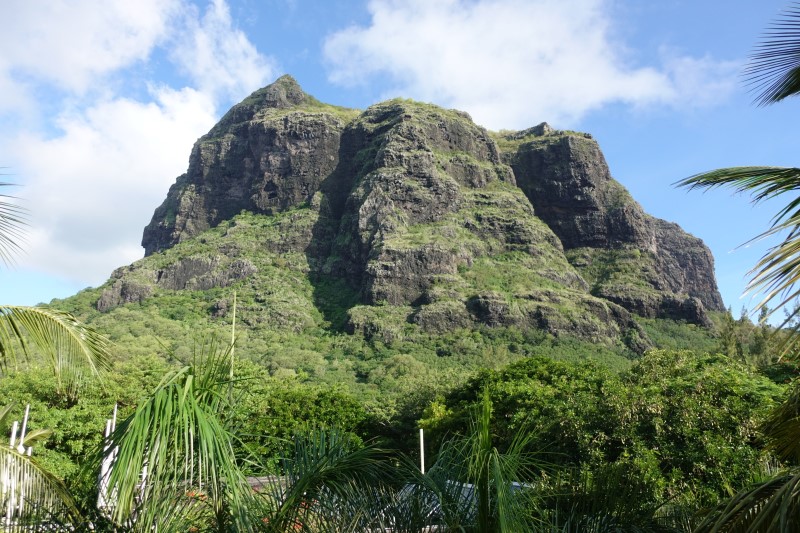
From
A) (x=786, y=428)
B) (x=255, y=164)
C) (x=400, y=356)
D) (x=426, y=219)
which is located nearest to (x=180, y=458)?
(x=786, y=428)

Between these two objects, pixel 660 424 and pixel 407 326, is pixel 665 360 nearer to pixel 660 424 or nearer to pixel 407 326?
pixel 660 424

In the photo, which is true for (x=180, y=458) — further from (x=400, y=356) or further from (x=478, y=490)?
(x=400, y=356)

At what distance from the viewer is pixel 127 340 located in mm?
65500

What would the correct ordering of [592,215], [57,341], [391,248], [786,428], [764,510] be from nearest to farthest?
[764,510], [786,428], [57,341], [391,248], [592,215]

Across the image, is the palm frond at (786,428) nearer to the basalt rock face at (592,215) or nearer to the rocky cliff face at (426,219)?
the rocky cliff face at (426,219)

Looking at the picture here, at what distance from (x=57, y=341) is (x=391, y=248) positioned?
296 feet

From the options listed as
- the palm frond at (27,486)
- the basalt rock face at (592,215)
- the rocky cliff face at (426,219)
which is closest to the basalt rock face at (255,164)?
the rocky cliff face at (426,219)

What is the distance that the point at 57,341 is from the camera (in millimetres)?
5461

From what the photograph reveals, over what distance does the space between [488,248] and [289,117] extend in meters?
51.8

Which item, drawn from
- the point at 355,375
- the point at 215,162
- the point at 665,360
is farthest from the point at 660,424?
the point at 215,162

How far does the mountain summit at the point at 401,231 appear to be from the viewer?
91500 millimetres

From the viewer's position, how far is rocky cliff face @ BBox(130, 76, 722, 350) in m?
92.2

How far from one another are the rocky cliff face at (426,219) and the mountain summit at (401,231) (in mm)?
288

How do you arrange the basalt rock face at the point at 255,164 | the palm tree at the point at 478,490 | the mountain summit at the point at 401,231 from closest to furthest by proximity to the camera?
the palm tree at the point at 478,490 → the mountain summit at the point at 401,231 → the basalt rock face at the point at 255,164
